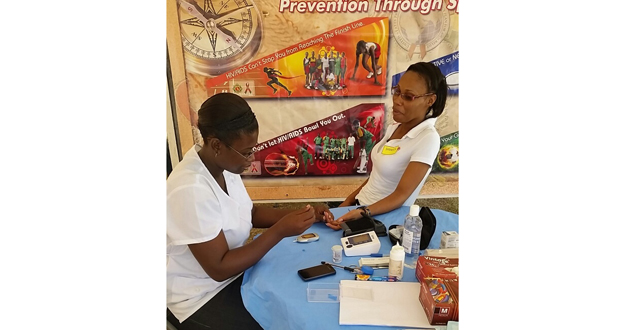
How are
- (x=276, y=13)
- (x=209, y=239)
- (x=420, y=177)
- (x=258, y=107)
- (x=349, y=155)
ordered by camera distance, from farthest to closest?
(x=349, y=155) < (x=258, y=107) < (x=276, y=13) < (x=420, y=177) < (x=209, y=239)

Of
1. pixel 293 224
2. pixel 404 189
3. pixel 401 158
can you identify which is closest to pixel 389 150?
pixel 401 158

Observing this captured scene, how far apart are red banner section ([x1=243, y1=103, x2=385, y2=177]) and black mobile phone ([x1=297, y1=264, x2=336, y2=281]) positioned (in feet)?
4.53

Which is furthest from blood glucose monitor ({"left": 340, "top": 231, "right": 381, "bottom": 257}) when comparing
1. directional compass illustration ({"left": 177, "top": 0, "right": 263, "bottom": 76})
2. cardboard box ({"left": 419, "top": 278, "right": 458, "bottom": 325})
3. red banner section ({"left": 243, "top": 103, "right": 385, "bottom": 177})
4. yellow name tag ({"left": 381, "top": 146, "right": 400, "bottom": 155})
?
directional compass illustration ({"left": 177, "top": 0, "right": 263, "bottom": 76})

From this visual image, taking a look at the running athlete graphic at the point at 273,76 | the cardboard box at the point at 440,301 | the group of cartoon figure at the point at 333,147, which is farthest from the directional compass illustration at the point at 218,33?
the cardboard box at the point at 440,301

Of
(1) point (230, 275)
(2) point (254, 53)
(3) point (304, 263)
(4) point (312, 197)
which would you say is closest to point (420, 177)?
(3) point (304, 263)

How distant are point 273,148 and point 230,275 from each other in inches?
53.9

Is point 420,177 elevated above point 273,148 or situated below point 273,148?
below

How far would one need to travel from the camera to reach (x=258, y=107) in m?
2.14

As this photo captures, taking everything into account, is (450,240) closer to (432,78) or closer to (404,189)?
(404,189)

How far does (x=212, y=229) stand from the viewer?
34.6 inches

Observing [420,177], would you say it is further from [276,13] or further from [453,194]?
[276,13]

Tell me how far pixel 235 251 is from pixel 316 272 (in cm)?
23

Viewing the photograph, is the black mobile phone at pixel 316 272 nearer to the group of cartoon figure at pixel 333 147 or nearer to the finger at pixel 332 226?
the finger at pixel 332 226

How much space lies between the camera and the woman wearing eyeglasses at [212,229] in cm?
87
